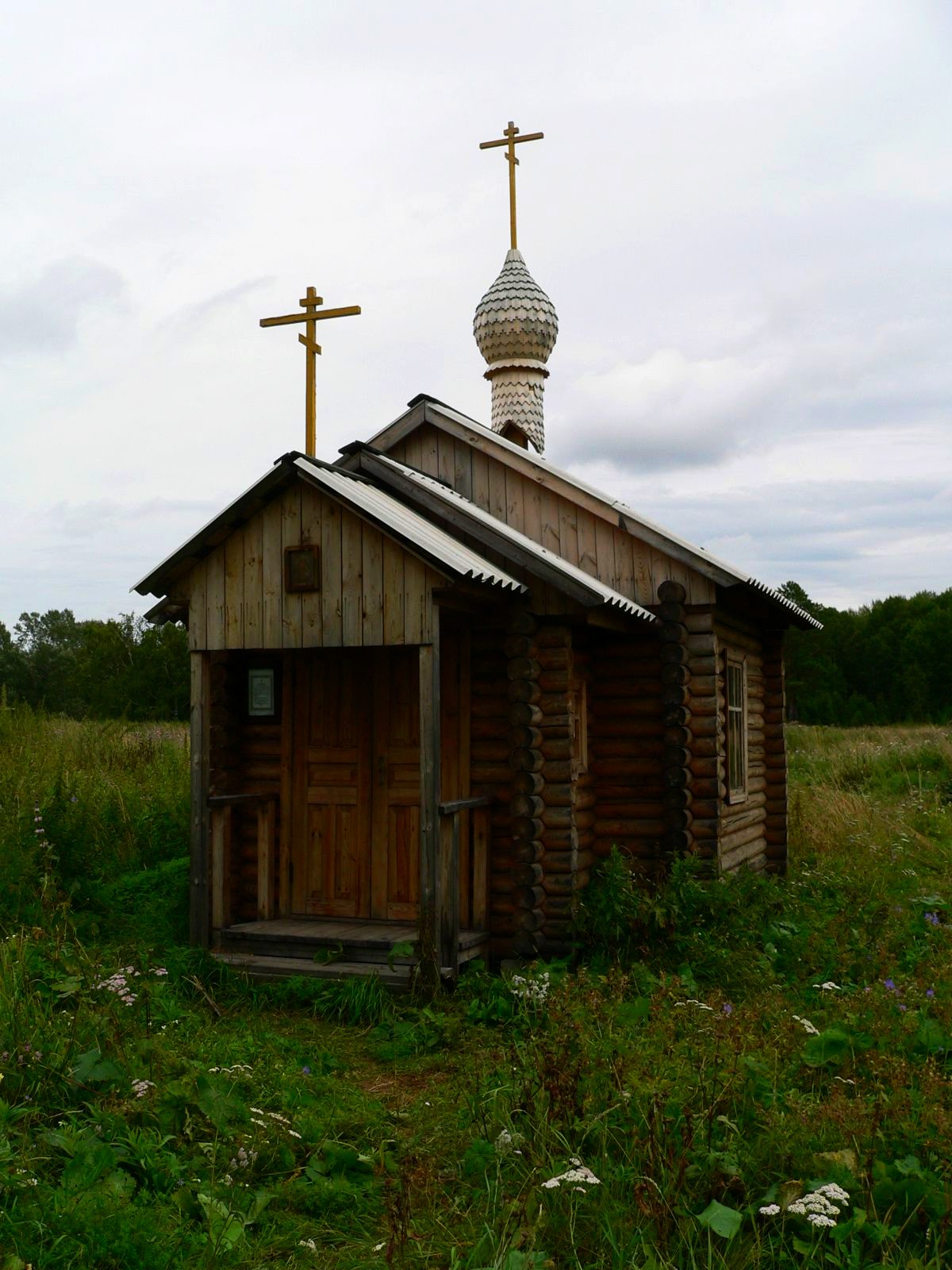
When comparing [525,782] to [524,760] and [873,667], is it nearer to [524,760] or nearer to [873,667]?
[524,760]

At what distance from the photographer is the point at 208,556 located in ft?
29.1

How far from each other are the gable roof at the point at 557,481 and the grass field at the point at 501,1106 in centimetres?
261

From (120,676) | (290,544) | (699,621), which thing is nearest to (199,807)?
(290,544)

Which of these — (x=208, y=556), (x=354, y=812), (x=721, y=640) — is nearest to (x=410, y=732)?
(x=354, y=812)

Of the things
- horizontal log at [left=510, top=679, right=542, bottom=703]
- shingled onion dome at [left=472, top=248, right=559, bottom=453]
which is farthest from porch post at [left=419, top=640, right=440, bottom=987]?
shingled onion dome at [left=472, top=248, right=559, bottom=453]

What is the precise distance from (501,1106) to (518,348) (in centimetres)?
962

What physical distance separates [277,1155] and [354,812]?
186 inches

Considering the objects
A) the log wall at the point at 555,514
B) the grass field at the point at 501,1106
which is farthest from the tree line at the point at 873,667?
the grass field at the point at 501,1106

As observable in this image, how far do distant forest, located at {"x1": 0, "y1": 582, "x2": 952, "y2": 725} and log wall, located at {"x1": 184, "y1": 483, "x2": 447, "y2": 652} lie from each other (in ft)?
97.5

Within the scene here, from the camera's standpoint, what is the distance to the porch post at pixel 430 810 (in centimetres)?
788

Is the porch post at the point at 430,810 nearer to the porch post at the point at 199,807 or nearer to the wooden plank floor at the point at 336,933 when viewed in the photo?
the wooden plank floor at the point at 336,933

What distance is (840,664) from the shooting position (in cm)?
4988

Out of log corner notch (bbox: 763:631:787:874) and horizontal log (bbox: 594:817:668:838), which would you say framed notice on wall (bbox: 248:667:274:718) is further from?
log corner notch (bbox: 763:631:787:874)

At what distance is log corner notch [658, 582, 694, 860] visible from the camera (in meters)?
9.78
